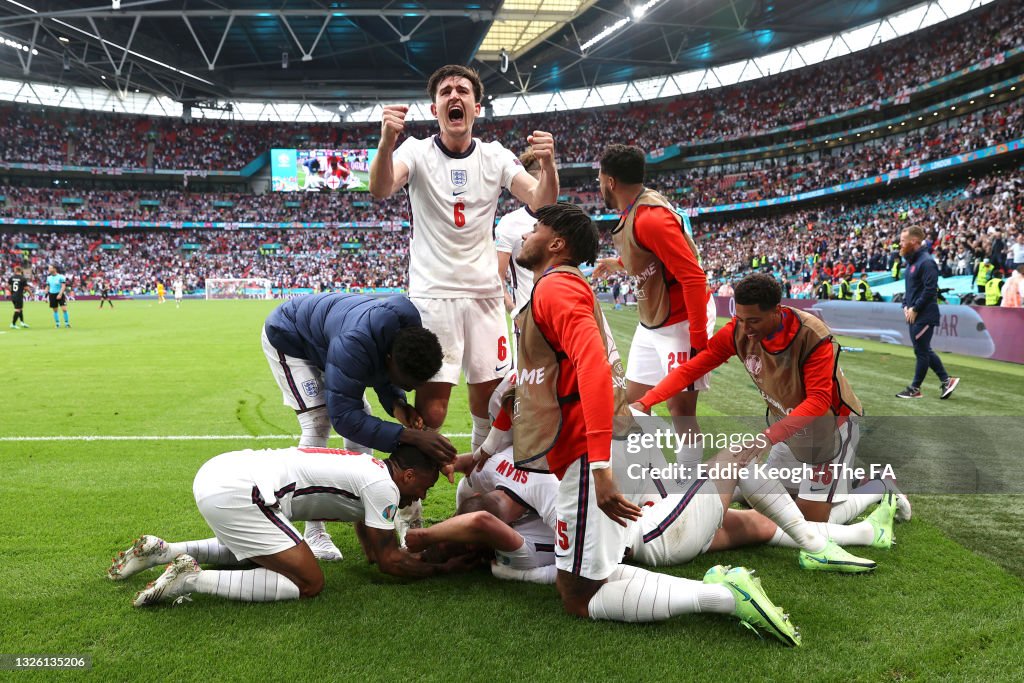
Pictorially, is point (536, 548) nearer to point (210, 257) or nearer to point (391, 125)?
point (391, 125)

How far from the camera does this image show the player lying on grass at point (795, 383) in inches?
144

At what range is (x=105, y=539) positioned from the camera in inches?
153

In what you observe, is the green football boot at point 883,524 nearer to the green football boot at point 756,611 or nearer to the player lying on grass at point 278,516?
the green football boot at point 756,611

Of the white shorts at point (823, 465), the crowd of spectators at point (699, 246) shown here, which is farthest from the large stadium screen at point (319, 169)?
the white shorts at point (823, 465)

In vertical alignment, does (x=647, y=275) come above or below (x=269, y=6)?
below

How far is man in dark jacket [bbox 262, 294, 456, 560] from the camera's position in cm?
330

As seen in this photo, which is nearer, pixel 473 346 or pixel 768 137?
pixel 473 346

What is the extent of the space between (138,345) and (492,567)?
1451 cm

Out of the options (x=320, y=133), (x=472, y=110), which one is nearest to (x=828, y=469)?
(x=472, y=110)

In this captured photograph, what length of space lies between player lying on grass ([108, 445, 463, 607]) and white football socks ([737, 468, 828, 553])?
164cm

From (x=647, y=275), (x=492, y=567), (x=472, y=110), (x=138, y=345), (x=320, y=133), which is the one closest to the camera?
(x=492, y=567)

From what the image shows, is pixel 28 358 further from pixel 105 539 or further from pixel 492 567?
pixel 492 567

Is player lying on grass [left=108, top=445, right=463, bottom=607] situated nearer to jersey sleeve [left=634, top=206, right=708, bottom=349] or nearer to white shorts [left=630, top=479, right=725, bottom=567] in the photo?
white shorts [left=630, top=479, right=725, bottom=567]

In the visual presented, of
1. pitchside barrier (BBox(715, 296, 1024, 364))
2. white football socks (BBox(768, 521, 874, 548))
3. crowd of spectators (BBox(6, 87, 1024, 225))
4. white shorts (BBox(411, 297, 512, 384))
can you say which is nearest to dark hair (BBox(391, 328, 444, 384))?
white shorts (BBox(411, 297, 512, 384))
